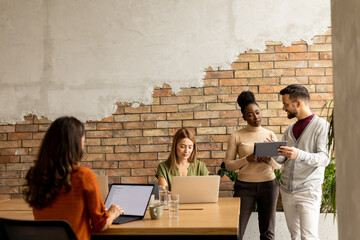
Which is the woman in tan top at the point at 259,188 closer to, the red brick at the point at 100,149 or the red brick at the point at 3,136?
the red brick at the point at 100,149

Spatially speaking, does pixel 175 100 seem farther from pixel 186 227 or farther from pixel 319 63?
pixel 186 227

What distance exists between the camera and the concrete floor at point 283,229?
3842 mm

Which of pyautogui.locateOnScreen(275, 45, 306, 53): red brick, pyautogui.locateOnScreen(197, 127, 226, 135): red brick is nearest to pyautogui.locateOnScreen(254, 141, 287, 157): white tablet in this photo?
pyautogui.locateOnScreen(197, 127, 226, 135): red brick

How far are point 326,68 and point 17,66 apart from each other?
11.8 ft

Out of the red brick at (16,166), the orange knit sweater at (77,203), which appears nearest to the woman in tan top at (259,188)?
the orange knit sweater at (77,203)

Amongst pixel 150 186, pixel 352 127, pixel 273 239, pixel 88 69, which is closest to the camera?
pixel 352 127

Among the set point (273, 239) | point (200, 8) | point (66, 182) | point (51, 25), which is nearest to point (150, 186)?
point (66, 182)

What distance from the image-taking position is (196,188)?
3094 mm

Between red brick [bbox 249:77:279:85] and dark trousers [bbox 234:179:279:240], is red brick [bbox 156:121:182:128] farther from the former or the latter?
dark trousers [bbox 234:179:279:240]

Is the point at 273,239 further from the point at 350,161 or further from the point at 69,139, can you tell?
the point at 350,161

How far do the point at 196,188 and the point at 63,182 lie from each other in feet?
4.30

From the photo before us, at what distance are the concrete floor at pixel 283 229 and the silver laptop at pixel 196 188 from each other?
1.07 m

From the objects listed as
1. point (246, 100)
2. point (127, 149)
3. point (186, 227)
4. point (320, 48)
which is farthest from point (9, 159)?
point (320, 48)

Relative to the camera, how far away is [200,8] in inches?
180
